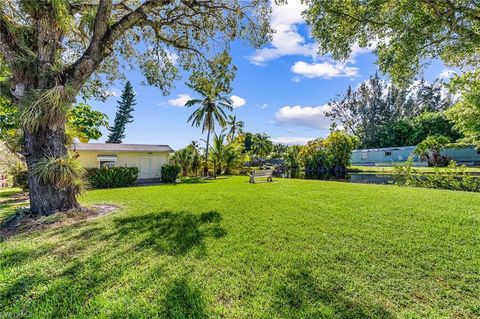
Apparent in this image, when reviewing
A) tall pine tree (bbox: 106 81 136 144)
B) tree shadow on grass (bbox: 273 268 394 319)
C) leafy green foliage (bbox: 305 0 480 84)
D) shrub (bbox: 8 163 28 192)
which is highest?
tall pine tree (bbox: 106 81 136 144)

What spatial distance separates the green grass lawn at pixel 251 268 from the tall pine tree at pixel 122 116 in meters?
43.6

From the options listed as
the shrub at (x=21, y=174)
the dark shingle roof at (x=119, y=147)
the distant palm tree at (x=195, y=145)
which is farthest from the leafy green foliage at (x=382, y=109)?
the shrub at (x=21, y=174)

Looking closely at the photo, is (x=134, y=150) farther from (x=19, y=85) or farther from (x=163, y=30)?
(x=19, y=85)

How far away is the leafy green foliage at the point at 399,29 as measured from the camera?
4488 mm

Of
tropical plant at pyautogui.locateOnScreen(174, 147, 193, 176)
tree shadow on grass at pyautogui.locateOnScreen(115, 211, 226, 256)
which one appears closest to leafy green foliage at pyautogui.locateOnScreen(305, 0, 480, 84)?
tree shadow on grass at pyautogui.locateOnScreen(115, 211, 226, 256)

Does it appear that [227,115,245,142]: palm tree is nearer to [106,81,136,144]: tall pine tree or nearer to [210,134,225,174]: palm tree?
[210,134,225,174]: palm tree

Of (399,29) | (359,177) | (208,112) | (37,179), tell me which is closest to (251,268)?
(399,29)

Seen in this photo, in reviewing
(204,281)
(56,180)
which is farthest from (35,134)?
(204,281)

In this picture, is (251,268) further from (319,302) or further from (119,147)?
(119,147)

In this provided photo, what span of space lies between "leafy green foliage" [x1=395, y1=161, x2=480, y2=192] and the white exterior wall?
17304 millimetres

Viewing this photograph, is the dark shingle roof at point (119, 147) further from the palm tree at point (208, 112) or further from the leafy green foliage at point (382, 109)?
the leafy green foliage at point (382, 109)

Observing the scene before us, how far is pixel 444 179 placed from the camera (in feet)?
38.9

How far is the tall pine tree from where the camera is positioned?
44094 mm

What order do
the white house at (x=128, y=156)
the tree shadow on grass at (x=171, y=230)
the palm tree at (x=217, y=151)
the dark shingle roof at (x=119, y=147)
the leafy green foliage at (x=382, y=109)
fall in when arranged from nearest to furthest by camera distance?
the tree shadow on grass at (x=171, y=230), the dark shingle roof at (x=119, y=147), the white house at (x=128, y=156), the palm tree at (x=217, y=151), the leafy green foliage at (x=382, y=109)
